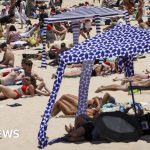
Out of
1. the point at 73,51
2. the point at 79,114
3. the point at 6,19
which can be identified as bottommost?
the point at 6,19

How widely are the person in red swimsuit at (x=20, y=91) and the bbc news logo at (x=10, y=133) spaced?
2.08m

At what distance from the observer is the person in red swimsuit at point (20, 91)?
31.3ft

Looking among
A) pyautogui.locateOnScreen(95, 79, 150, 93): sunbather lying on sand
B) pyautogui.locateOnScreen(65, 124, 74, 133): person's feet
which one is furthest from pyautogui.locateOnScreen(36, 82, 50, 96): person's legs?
pyautogui.locateOnScreen(65, 124, 74, 133): person's feet

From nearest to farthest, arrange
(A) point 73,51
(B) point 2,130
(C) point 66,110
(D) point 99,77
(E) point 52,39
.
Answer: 1. (A) point 73,51
2. (B) point 2,130
3. (C) point 66,110
4. (D) point 99,77
5. (E) point 52,39

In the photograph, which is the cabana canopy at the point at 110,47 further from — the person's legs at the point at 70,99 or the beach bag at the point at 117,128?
the person's legs at the point at 70,99

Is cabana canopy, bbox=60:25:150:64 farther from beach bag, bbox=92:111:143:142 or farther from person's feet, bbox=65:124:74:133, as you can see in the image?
person's feet, bbox=65:124:74:133

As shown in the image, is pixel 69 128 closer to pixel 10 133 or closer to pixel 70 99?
pixel 10 133

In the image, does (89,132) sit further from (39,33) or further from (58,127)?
(39,33)

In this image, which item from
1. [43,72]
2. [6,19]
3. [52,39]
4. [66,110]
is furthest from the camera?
[6,19]

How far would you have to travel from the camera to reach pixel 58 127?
25.2ft

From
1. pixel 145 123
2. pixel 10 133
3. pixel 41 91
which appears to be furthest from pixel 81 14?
pixel 145 123

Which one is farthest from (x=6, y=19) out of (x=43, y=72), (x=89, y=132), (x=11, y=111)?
(x=89, y=132)

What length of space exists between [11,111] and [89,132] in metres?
2.18

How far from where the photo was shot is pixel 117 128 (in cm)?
678
